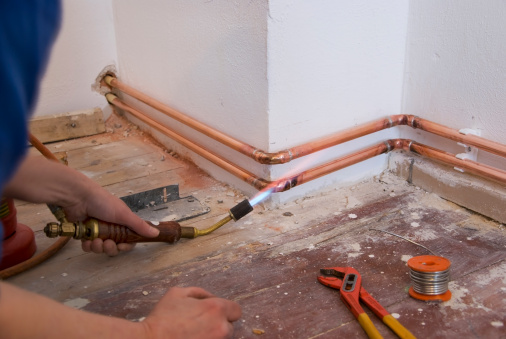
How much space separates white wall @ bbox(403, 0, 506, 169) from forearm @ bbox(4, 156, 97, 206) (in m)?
1.14

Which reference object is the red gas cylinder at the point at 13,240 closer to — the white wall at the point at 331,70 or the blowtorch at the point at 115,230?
the blowtorch at the point at 115,230

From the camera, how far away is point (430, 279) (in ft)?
3.84

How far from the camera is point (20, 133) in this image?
48 centimetres

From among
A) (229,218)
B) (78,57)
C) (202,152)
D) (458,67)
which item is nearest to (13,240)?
(229,218)

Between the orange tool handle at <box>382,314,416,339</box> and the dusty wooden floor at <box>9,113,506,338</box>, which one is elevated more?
the orange tool handle at <box>382,314,416,339</box>

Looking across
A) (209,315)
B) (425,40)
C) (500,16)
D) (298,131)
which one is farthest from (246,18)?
(209,315)

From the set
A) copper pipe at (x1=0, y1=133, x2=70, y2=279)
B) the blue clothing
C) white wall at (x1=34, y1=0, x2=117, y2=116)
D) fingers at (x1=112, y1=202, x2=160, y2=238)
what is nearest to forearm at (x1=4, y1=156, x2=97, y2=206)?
fingers at (x1=112, y1=202, x2=160, y2=238)

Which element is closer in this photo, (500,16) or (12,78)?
(12,78)

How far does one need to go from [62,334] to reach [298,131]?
1098 millimetres

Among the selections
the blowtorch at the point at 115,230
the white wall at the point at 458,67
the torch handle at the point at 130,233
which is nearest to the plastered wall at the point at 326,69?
the white wall at the point at 458,67

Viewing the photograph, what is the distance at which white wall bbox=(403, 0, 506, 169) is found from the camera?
1.48 m

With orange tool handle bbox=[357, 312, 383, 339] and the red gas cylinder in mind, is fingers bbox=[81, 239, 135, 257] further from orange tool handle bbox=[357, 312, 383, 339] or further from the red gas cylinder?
orange tool handle bbox=[357, 312, 383, 339]

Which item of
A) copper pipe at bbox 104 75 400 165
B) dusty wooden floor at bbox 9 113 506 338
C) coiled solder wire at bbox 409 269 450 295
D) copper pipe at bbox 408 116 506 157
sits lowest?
dusty wooden floor at bbox 9 113 506 338

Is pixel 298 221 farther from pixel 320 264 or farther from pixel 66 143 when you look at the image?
pixel 66 143
